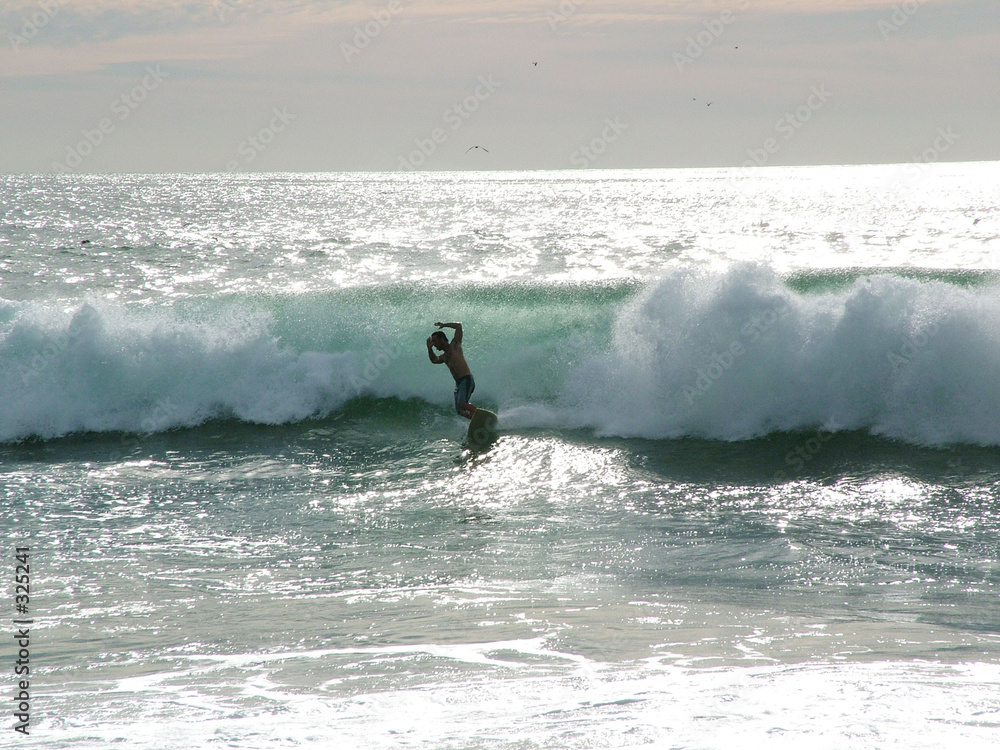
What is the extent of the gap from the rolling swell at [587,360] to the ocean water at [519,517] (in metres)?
0.05

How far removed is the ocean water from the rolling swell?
48 millimetres

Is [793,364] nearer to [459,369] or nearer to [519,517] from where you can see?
[459,369]

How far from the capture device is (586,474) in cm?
960

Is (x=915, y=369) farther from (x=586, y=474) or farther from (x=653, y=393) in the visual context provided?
(x=586, y=474)

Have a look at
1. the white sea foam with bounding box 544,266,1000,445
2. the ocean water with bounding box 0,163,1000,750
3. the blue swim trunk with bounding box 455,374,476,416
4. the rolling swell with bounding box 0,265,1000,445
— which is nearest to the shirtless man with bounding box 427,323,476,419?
the blue swim trunk with bounding box 455,374,476,416

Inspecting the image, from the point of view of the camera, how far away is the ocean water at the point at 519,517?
4238 mm

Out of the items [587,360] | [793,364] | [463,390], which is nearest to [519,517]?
[463,390]

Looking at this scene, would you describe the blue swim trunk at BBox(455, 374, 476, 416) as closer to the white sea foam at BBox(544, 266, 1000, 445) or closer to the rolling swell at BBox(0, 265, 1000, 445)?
the rolling swell at BBox(0, 265, 1000, 445)

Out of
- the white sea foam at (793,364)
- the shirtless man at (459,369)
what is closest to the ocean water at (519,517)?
the white sea foam at (793,364)

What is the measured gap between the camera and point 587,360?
506 inches

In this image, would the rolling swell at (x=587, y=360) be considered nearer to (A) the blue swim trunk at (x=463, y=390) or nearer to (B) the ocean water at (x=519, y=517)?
(B) the ocean water at (x=519, y=517)

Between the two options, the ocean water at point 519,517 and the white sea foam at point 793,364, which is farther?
the white sea foam at point 793,364

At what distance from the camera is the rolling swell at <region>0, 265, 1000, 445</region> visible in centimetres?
1108

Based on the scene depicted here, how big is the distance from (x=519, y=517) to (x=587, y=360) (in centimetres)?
508
